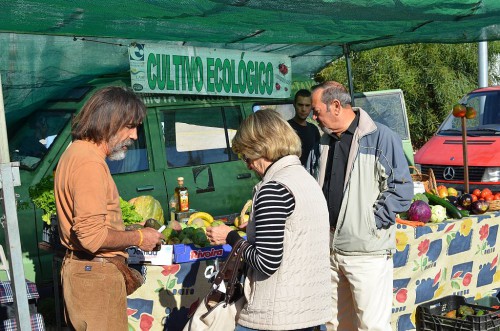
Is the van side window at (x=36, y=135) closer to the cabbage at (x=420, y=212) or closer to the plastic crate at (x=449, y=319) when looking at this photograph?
the cabbage at (x=420, y=212)

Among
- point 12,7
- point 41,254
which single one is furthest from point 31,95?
point 12,7

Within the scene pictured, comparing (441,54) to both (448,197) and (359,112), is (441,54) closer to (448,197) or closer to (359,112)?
(448,197)

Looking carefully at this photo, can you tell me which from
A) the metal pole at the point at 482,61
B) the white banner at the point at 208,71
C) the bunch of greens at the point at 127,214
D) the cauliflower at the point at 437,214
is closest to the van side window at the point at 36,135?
the white banner at the point at 208,71

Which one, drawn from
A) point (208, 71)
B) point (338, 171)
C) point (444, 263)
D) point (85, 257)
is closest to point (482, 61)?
point (208, 71)

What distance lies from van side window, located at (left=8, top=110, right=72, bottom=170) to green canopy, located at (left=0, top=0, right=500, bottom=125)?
0.45 ft

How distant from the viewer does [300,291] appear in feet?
12.0

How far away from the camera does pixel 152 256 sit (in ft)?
17.6

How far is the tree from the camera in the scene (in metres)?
17.5

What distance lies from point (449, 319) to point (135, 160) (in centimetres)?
348

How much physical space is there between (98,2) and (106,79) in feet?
9.36

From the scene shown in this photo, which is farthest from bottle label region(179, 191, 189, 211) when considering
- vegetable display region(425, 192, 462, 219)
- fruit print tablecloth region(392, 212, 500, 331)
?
vegetable display region(425, 192, 462, 219)

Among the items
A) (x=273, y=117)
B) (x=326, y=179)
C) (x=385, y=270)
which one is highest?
(x=273, y=117)

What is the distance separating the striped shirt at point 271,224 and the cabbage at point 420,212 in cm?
324

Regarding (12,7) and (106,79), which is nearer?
(12,7)
